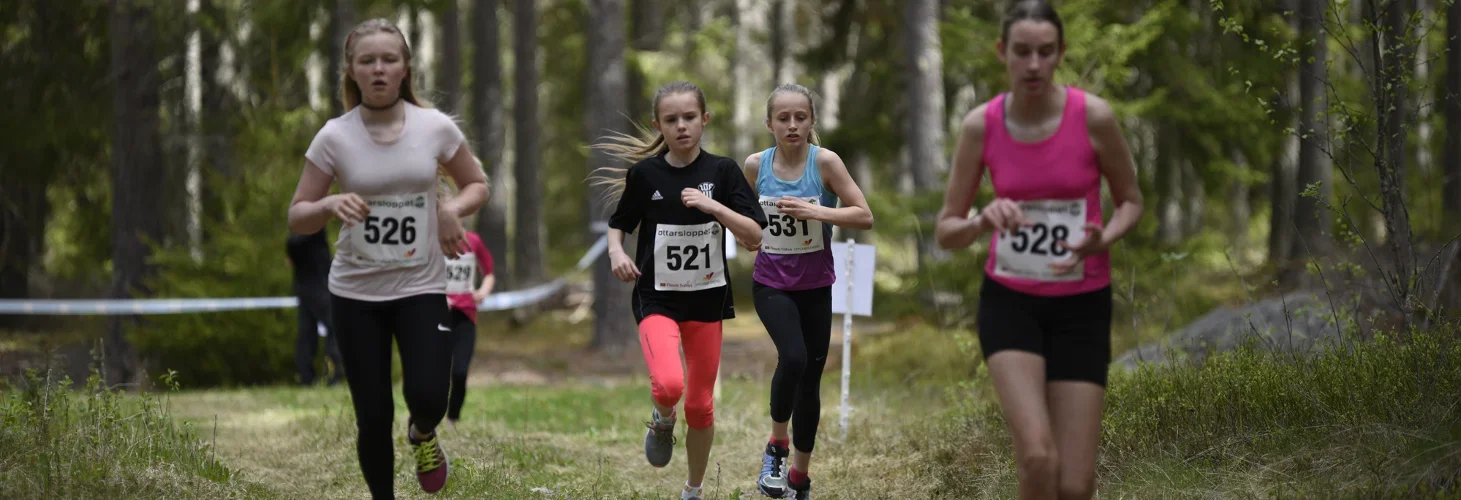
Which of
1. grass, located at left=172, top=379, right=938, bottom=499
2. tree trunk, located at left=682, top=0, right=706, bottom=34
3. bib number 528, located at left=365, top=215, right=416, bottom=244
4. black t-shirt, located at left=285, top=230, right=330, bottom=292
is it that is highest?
tree trunk, located at left=682, top=0, right=706, bottom=34

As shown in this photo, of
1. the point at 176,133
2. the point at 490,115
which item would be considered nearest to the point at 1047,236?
the point at 176,133

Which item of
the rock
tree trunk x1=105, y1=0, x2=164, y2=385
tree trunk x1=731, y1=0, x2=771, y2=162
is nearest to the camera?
the rock

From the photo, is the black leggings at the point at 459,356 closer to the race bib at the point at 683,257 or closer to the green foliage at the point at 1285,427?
the race bib at the point at 683,257

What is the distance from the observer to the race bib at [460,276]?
8.84 m

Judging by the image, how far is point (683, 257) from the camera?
575 cm

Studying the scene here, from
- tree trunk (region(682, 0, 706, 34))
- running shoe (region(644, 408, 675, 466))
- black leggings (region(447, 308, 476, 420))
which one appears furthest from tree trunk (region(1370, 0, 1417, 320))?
tree trunk (region(682, 0, 706, 34))

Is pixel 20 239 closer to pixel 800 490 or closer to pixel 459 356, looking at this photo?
pixel 459 356

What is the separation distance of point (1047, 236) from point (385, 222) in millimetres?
2345

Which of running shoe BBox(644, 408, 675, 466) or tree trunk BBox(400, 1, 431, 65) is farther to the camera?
tree trunk BBox(400, 1, 431, 65)

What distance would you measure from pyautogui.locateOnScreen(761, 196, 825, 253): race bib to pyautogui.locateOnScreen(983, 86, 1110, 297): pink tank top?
199 cm

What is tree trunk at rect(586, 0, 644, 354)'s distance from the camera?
53.4 ft

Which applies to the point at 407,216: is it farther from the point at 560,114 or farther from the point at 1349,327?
the point at 560,114

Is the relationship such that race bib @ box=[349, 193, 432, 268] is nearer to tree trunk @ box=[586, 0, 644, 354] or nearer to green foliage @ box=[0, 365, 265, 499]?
green foliage @ box=[0, 365, 265, 499]

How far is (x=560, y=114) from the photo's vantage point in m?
33.6
